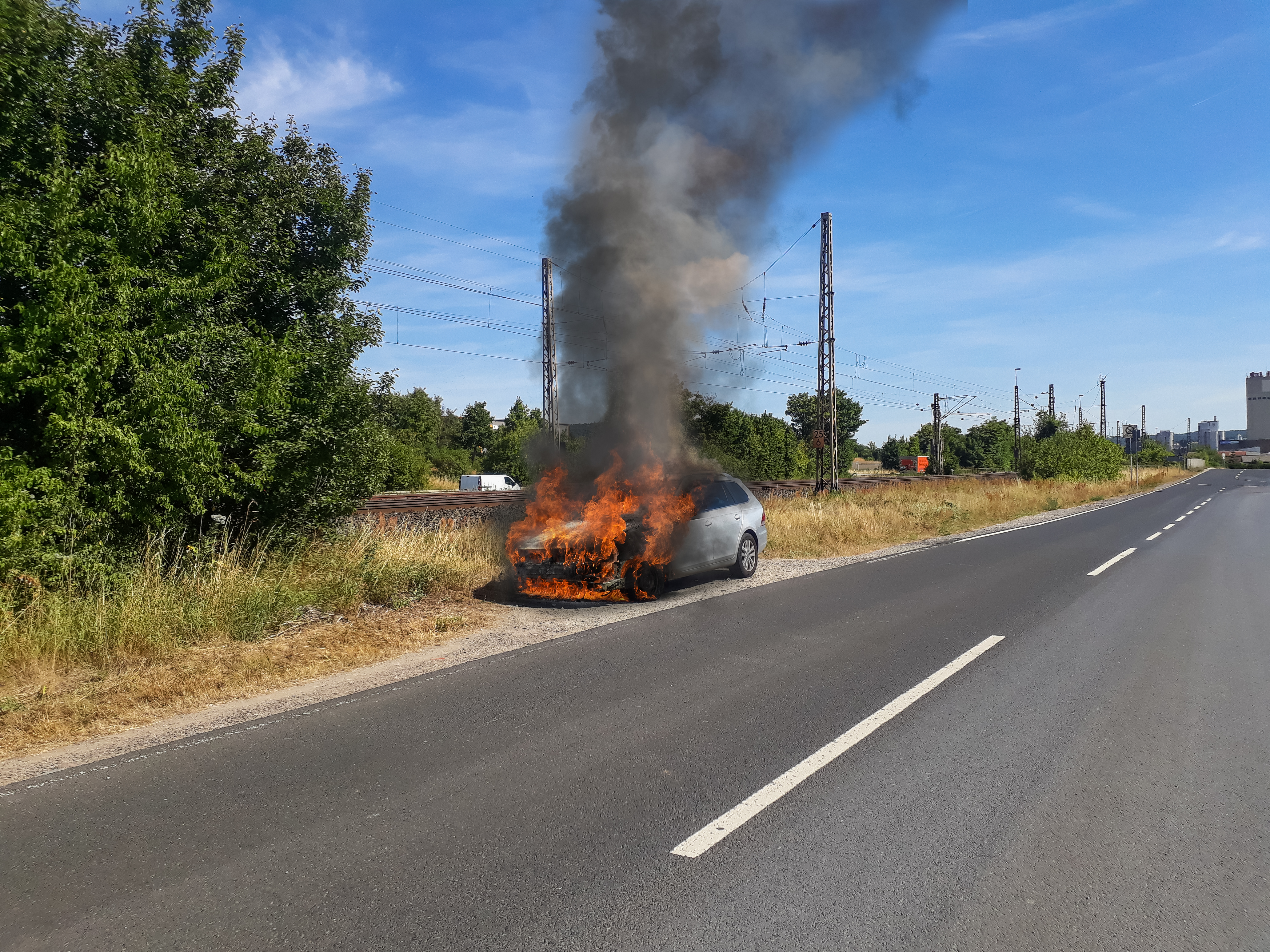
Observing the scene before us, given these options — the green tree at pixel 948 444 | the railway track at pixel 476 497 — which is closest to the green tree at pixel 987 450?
the green tree at pixel 948 444

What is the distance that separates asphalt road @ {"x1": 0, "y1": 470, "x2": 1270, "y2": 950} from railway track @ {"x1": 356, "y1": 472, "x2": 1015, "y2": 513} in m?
6.27

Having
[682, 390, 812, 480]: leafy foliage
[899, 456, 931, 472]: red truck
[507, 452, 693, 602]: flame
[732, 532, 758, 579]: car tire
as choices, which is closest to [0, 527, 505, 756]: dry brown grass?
[507, 452, 693, 602]: flame

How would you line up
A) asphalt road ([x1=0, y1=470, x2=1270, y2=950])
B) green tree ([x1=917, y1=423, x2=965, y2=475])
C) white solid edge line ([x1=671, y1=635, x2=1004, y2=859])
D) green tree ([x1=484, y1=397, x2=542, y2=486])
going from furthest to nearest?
green tree ([x1=917, y1=423, x2=965, y2=475]) → green tree ([x1=484, y1=397, x2=542, y2=486]) → white solid edge line ([x1=671, y1=635, x2=1004, y2=859]) → asphalt road ([x1=0, y1=470, x2=1270, y2=950])

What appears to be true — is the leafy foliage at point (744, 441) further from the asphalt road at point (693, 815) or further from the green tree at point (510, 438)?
the green tree at point (510, 438)

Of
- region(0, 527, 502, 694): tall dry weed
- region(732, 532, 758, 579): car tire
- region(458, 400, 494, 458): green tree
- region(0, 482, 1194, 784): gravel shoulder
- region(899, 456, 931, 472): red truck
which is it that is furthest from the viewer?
region(899, 456, 931, 472): red truck

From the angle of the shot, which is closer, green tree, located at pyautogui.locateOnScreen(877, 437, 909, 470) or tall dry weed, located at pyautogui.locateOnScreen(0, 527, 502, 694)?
tall dry weed, located at pyautogui.locateOnScreen(0, 527, 502, 694)

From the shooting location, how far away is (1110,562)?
1321 cm

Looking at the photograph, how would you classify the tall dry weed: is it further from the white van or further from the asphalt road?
the white van

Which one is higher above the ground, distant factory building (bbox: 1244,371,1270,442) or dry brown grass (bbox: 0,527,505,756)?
distant factory building (bbox: 1244,371,1270,442)

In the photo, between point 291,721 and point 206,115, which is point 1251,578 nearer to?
point 291,721

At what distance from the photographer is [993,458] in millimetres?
95375

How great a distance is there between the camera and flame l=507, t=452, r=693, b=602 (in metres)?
9.50

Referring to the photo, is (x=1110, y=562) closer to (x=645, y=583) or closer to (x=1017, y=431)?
(x=645, y=583)

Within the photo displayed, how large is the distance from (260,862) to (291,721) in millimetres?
1977
